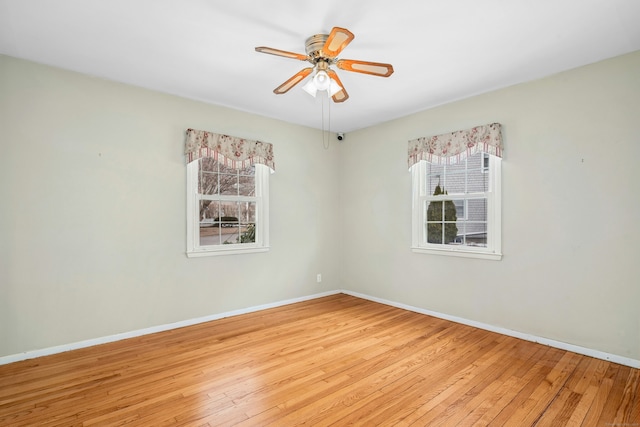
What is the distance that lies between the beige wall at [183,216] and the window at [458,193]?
133 millimetres

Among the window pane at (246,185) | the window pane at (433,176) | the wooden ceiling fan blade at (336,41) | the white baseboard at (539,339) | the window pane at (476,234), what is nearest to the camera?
the wooden ceiling fan blade at (336,41)

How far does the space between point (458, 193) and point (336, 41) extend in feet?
8.13

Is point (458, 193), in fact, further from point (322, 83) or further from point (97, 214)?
point (97, 214)

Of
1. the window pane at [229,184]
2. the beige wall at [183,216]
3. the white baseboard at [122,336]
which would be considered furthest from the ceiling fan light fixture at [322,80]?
the white baseboard at [122,336]

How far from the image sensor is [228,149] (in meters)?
3.88

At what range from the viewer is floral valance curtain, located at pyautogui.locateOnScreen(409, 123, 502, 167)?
11.0 feet

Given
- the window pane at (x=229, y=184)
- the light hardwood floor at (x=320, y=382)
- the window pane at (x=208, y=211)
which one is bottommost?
the light hardwood floor at (x=320, y=382)

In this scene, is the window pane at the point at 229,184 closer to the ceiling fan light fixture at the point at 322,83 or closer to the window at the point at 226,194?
the window at the point at 226,194

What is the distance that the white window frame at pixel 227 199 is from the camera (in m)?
3.68

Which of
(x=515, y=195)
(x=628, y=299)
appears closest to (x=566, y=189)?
(x=515, y=195)

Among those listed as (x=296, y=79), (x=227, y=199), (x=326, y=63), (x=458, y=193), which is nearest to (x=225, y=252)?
(x=227, y=199)

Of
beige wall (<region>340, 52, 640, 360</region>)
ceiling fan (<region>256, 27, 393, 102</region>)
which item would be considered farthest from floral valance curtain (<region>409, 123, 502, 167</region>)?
ceiling fan (<region>256, 27, 393, 102</region>)

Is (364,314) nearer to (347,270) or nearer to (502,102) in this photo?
(347,270)

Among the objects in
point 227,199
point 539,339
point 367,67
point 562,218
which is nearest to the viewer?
point 367,67
